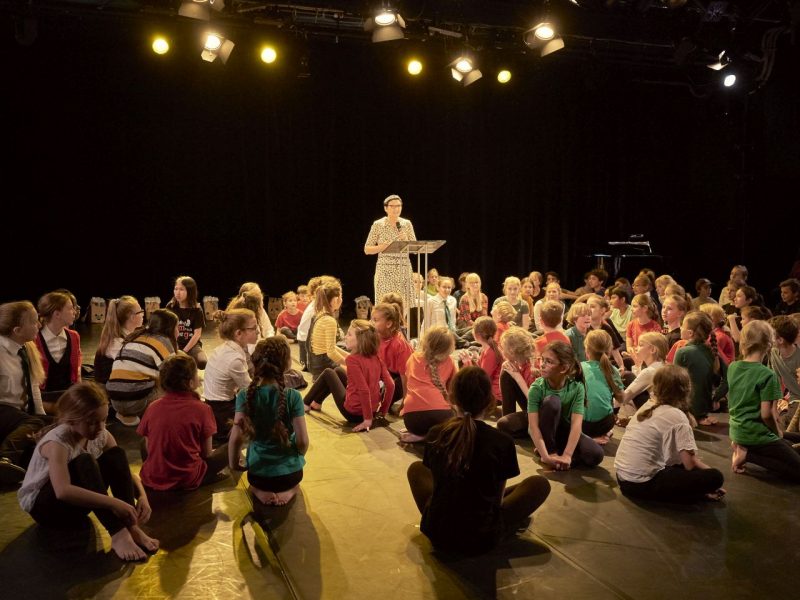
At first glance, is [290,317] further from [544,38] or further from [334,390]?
[544,38]

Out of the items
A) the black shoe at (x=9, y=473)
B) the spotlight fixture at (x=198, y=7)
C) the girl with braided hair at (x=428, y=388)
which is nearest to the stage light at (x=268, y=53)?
the spotlight fixture at (x=198, y=7)

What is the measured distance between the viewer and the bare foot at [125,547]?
2932mm

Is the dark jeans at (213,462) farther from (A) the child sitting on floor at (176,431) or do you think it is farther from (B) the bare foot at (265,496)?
(B) the bare foot at (265,496)

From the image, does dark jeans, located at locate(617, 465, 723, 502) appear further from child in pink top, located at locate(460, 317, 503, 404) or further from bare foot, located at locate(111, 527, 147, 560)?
bare foot, located at locate(111, 527, 147, 560)

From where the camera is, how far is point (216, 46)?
8461 mm

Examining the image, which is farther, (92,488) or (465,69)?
(465,69)

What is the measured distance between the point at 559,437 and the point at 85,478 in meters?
2.53

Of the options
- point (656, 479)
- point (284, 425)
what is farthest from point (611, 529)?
point (284, 425)

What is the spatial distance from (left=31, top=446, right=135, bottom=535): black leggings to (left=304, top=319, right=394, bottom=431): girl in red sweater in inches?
75.4

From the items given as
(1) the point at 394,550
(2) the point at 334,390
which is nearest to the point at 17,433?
(2) the point at 334,390

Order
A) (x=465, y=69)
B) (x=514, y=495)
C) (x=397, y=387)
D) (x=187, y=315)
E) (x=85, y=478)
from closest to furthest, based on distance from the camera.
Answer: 1. (x=85, y=478)
2. (x=514, y=495)
3. (x=397, y=387)
4. (x=187, y=315)
5. (x=465, y=69)

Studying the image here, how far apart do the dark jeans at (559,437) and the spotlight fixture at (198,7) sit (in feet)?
19.1

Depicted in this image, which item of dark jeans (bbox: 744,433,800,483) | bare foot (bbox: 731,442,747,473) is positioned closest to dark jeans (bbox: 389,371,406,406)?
bare foot (bbox: 731,442,747,473)

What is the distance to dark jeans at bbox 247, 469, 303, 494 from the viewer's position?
3484 millimetres
